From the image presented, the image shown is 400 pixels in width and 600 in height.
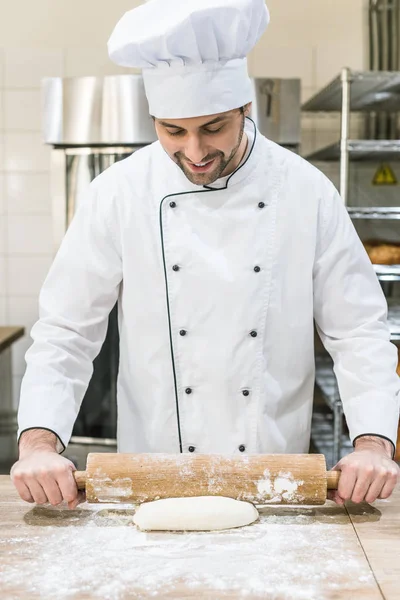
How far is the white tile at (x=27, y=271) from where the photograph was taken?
134 inches

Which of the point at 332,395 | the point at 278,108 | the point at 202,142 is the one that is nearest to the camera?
the point at 202,142

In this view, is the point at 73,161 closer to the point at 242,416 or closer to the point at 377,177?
the point at 377,177

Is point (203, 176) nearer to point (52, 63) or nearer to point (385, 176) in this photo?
point (385, 176)

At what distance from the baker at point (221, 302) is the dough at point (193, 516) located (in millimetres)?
290

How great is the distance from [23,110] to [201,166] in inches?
90.6

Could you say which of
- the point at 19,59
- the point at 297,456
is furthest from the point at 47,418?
the point at 19,59

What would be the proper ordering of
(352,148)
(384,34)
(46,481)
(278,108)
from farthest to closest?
(384,34), (278,108), (352,148), (46,481)

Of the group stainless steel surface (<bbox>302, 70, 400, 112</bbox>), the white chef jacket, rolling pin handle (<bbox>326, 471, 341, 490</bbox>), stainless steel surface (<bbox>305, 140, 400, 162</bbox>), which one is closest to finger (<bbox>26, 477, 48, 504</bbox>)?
the white chef jacket

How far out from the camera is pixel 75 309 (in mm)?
1430

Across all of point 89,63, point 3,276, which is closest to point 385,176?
point 89,63

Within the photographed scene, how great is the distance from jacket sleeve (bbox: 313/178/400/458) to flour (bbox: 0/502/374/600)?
281mm

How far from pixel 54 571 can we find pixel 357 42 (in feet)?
9.54

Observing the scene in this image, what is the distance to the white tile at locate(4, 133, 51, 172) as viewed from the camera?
3.33m

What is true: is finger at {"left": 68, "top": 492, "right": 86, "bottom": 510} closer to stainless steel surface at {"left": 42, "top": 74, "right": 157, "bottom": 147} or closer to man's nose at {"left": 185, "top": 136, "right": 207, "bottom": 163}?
man's nose at {"left": 185, "top": 136, "right": 207, "bottom": 163}
